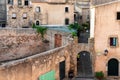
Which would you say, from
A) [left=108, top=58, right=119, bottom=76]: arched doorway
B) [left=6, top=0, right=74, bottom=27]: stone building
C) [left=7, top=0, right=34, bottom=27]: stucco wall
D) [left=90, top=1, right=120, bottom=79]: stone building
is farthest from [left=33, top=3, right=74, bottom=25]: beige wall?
[left=108, top=58, right=119, bottom=76]: arched doorway

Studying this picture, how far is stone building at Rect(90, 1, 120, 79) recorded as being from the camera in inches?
1369

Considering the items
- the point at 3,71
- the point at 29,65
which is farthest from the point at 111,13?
the point at 3,71

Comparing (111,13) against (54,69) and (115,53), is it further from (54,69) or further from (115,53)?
(54,69)

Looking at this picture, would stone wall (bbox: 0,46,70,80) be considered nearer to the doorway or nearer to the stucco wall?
the doorway

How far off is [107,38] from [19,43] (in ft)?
61.4

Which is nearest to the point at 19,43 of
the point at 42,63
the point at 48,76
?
the point at 48,76

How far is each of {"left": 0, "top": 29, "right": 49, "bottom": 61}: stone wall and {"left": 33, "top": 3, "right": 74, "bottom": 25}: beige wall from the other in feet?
21.8

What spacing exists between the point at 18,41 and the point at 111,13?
19395mm

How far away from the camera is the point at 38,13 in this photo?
56.1m

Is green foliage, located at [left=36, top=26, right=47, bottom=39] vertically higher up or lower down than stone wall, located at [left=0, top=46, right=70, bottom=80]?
higher up

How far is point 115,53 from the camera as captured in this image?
35219 mm

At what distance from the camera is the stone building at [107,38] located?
3478 centimetres

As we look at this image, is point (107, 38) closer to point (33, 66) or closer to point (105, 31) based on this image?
point (105, 31)

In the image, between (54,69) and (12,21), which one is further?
(12,21)
